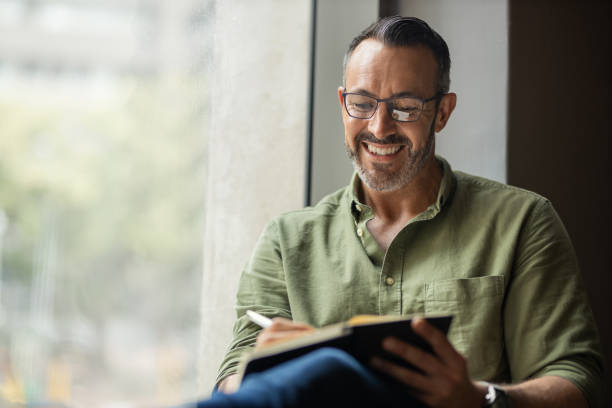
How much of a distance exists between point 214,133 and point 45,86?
64 centimetres

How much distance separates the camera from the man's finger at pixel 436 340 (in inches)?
42.9

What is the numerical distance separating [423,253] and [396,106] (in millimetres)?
386

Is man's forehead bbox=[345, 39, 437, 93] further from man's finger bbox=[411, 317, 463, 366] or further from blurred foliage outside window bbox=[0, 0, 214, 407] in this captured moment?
man's finger bbox=[411, 317, 463, 366]

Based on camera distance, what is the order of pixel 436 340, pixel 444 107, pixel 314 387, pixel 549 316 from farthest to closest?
pixel 444 107, pixel 549 316, pixel 436 340, pixel 314 387

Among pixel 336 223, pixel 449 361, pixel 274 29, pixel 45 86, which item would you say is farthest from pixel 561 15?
pixel 45 86

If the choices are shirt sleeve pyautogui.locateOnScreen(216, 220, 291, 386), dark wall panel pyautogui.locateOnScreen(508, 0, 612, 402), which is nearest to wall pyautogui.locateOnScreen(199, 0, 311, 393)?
shirt sleeve pyautogui.locateOnScreen(216, 220, 291, 386)

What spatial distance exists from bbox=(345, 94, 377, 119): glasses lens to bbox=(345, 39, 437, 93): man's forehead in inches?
1.2

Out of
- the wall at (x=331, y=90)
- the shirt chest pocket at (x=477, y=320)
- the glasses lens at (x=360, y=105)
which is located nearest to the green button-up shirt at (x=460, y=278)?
the shirt chest pocket at (x=477, y=320)

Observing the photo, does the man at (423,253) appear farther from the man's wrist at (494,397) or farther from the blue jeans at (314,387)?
the blue jeans at (314,387)

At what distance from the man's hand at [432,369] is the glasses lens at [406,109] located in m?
0.71

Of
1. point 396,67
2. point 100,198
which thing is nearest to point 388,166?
point 396,67

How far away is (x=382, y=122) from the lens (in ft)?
5.43

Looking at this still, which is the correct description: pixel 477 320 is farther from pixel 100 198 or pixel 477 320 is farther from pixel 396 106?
pixel 100 198

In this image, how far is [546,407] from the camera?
1340 mm
